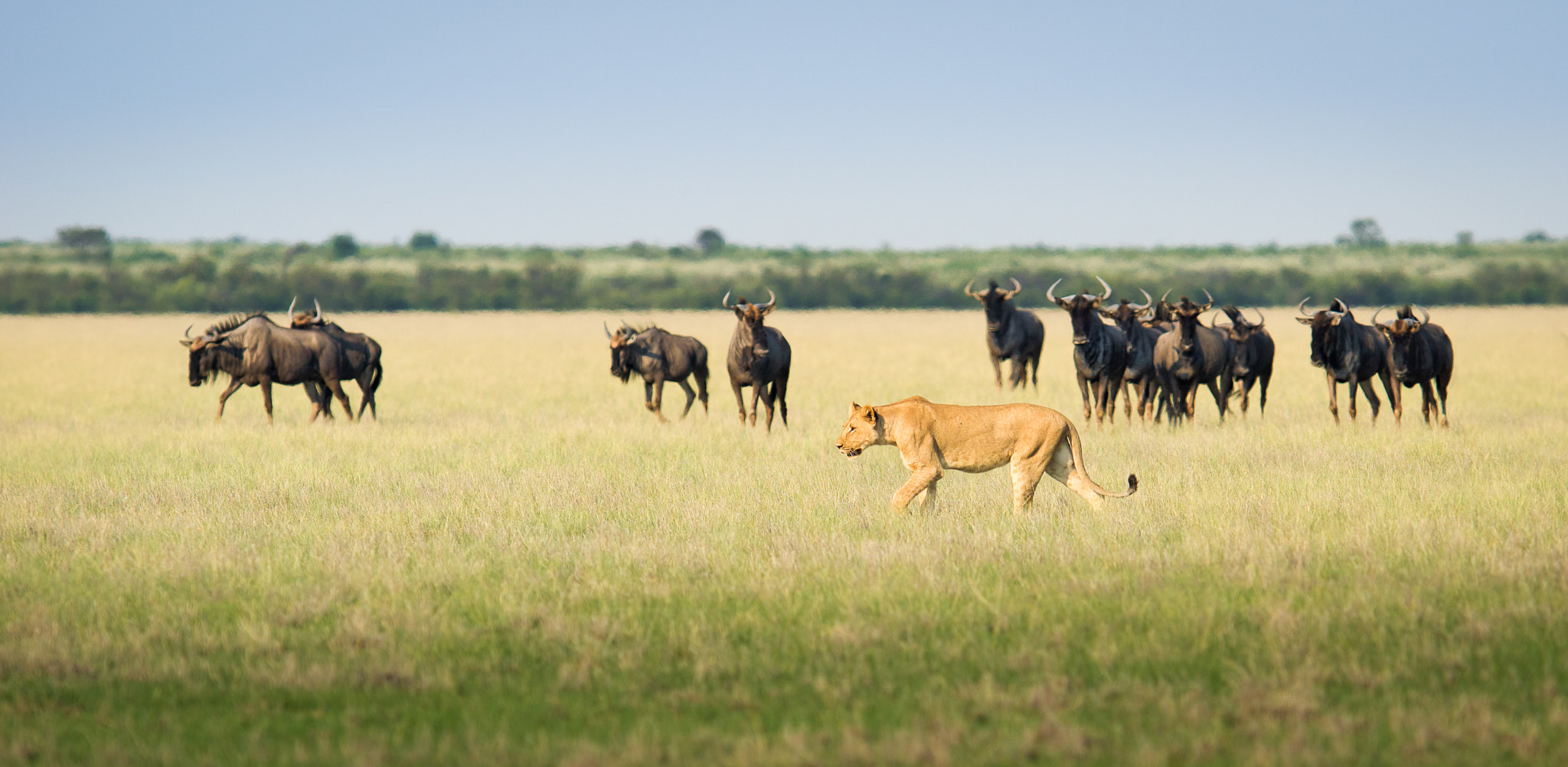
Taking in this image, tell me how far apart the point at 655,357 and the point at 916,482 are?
9.40 metres

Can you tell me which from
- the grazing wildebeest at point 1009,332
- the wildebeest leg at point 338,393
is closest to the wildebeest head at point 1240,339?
the grazing wildebeest at point 1009,332

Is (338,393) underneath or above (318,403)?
above

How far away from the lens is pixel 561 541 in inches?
359

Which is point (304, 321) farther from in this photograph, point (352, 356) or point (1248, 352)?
point (1248, 352)

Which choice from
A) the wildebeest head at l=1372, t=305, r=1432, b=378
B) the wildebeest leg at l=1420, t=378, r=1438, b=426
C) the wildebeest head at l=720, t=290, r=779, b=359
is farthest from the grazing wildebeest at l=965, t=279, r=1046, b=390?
the wildebeest leg at l=1420, t=378, r=1438, b=426

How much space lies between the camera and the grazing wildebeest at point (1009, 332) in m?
22.5

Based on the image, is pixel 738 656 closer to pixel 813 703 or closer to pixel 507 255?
pixel 813 703

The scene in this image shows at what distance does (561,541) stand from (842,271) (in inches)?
4065

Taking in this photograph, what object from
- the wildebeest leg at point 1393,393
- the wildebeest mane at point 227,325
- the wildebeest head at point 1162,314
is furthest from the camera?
the wildebeest head at point 1162,314

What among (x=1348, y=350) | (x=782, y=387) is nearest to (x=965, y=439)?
(x=782, y=387)

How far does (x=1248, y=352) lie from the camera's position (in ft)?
60.6

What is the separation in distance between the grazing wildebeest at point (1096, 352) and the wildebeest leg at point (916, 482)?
8.07m

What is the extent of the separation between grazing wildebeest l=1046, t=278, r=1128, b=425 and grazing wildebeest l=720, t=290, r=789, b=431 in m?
3.84

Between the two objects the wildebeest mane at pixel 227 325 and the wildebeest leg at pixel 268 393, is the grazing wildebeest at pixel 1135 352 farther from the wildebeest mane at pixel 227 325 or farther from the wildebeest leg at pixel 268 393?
the wildebeest mane at pixel 227 325
